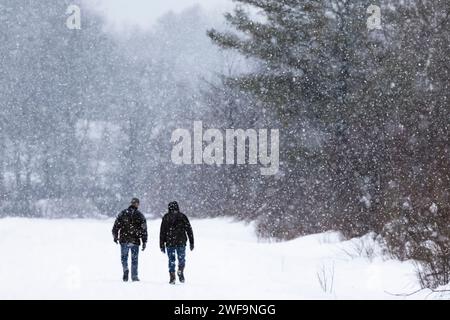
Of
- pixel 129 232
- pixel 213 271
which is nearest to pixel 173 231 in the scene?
pixel 129 232

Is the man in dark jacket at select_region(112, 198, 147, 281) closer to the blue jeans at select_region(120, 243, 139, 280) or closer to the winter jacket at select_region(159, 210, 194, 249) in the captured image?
the blue jeans at select_region(120, 243, 139, 280)

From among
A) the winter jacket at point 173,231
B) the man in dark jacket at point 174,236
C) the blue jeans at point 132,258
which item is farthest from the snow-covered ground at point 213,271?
the winter jacket at point 173,231

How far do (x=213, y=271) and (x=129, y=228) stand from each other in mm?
3117

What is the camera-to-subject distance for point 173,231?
493 inches

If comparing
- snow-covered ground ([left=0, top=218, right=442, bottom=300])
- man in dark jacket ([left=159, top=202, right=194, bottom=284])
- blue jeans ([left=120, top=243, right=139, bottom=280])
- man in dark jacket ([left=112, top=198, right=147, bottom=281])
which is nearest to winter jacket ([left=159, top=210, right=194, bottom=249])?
man in dark jacket ([left=159, top=202, right=194, bottom=284])

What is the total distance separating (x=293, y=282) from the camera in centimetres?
1327

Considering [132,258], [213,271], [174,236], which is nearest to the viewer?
[174,236]

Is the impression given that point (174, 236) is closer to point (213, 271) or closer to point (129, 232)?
point (129, 232)

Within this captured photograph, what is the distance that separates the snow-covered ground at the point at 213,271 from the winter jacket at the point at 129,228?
2.36 ft

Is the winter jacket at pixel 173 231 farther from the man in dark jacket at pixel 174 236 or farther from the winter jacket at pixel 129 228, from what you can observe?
the winter jacket at pixel 129 228

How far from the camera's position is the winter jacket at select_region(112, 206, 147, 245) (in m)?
12.8
